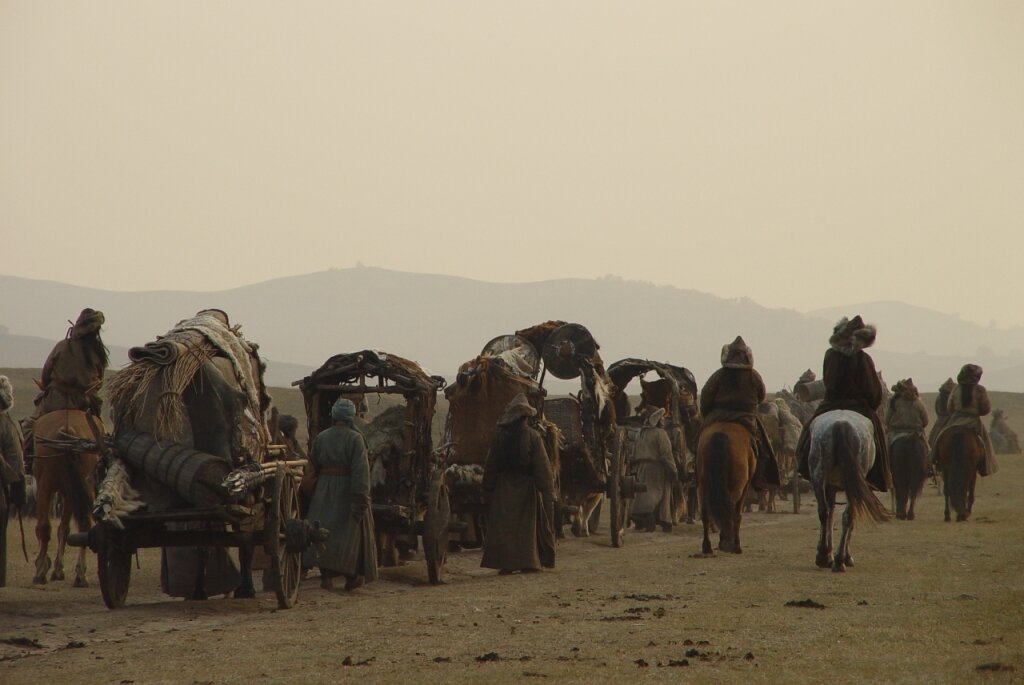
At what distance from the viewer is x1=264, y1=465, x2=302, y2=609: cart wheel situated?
516 inches

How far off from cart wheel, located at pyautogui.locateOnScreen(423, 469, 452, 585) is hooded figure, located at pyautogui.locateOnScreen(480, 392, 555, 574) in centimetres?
89

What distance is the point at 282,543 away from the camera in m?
13.5

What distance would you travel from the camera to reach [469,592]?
14523mm

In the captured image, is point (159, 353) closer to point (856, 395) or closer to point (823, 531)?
point (823, 531)

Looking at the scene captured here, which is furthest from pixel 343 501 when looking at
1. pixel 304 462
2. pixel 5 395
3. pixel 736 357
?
pixel 736 357

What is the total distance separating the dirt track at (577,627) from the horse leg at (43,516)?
31 cm

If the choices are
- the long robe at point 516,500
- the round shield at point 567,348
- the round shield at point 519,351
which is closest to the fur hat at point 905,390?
the round shield at point 567,348

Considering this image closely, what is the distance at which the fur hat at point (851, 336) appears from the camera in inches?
661

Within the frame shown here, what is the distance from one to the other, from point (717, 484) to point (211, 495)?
7.05 meters

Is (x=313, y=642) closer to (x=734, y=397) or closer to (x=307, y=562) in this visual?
(x=307, y=562)

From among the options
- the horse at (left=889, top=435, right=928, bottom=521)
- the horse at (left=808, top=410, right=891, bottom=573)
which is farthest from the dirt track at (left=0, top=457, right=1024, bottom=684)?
the horse at (left=889, top=435, right=928, bottom=521)

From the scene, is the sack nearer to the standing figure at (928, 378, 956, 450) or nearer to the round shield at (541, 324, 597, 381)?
the round shield at (541, 324, 597, 381)

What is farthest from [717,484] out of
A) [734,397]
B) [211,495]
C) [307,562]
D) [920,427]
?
[920,427]

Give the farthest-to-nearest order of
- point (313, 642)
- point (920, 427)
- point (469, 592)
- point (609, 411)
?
point (920, 427)
point (609, 411)
point (469, 592)
point (313, 642)
